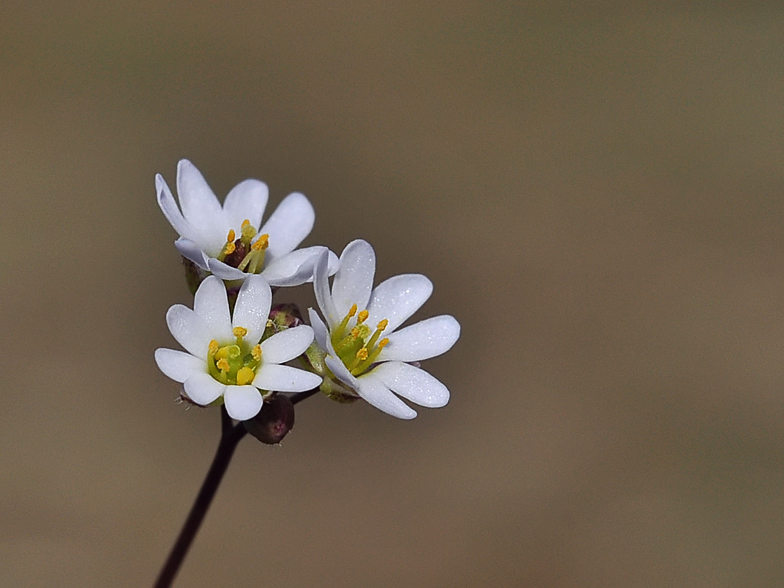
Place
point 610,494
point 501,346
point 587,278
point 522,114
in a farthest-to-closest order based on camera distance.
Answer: point 522,114 → point 587,278 → point 501,346 → point 610,494

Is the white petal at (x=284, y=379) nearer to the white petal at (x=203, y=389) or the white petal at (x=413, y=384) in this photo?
the white petal at (x=203, y=389)

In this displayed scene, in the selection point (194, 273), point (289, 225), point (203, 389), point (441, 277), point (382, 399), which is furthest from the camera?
point (441, 277)

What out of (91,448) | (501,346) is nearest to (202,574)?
(91,448)

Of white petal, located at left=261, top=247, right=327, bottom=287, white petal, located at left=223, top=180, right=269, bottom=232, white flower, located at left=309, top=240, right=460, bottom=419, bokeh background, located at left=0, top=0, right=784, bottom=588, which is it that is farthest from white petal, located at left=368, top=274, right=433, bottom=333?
bokeh background, located at left=0, top=0, right=784, bottom=588

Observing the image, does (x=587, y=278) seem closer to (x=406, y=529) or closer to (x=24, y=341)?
(x=406, y=529)

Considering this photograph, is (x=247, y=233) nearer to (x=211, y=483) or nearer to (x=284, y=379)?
(x=284, y=379)

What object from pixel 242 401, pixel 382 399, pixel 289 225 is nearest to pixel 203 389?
pixel 242 401

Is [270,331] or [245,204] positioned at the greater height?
[245,204]
